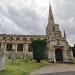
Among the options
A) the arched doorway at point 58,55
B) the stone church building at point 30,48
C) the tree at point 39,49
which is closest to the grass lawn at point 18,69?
the tree at point 39,49

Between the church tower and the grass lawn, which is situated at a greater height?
the church tower

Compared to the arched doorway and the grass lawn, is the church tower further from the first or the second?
the grass lawn

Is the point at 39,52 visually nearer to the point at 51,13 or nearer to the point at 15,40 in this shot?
the point at 15,40

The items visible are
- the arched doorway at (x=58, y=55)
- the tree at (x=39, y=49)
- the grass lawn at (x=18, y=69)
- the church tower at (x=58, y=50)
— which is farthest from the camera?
the arched doorway at (x=58, y=55)

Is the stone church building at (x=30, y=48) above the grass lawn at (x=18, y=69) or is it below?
above

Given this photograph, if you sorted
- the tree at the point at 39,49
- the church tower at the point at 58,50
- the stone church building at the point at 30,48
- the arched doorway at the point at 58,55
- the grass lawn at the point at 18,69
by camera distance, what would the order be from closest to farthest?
the grass lawn at the point at 18,69, the tree at the point at 39,49, the church tower at the point at 58,50, the stone church building at the point at 30,48, the arched doorway at the point at 58,55

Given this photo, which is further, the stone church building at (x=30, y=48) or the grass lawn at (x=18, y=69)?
the stone church building at (x=30, y=48)

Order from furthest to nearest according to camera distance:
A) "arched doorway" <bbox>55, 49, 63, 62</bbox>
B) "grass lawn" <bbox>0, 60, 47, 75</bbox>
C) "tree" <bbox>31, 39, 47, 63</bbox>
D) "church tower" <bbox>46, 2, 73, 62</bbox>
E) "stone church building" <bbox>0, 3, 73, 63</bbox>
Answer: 1. "arched doorway" <bbox>55, 49, 63, 62</bbox>
2. "stone church building" <bbox>0, 3, 73, 63</bbox>
3. "church tower" <bbox>46, 2, 73, 62</bbox>
4. "tree" <bbox>31, 39, 47, 63</bbox>
5. "grass lawn" <bbox>0, 60, 47, 75</bbox>

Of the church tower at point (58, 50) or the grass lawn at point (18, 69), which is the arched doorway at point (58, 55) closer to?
the church tower at point (58, 50)

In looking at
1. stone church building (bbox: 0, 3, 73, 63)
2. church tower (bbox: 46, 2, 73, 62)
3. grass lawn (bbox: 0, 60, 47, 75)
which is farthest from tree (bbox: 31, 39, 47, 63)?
grass lawn (bbox: 0, 60, 47, 75)

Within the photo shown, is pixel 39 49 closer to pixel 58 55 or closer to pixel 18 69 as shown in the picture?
pixel 58 55

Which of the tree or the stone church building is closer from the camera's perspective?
the tree

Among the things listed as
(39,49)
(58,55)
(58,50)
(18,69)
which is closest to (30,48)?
(58,50)

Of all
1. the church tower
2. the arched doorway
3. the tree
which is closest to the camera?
the tree
